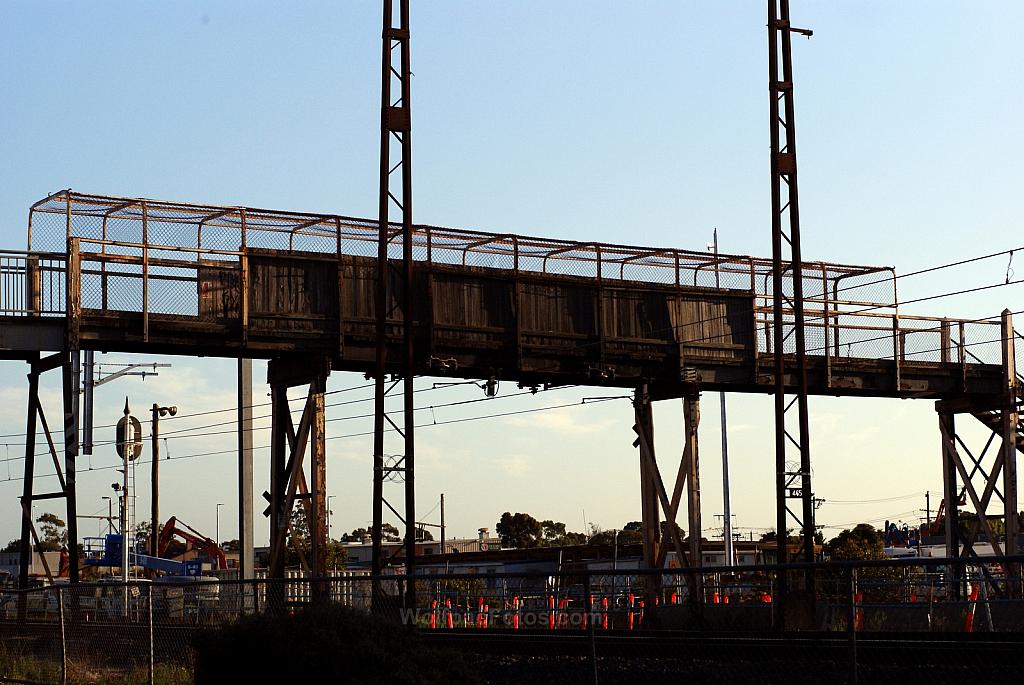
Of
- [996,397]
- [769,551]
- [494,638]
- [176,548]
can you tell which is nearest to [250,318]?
[494,638]

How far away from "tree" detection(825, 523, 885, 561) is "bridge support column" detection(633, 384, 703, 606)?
4731 centimetres

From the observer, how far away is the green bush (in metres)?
13.1

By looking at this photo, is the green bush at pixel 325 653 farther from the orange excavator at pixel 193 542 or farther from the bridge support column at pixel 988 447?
the orange excavator at pixel 193 542

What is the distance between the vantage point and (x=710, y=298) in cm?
3391

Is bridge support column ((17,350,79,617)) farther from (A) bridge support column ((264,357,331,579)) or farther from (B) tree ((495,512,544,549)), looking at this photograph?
(B) tree ((495,512,544,549))

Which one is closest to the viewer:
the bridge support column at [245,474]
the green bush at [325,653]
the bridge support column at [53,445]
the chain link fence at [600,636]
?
the green bush at [325,653]

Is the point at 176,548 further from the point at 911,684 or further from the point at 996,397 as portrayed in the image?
the point at 911,684

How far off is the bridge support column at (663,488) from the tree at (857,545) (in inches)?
1862

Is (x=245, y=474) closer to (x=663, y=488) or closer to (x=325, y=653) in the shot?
(x=663, y=488)

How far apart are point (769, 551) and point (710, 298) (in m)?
43.7

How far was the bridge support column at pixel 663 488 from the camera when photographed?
3209cm

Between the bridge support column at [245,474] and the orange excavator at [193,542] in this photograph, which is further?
the orange excavator at [193,542]

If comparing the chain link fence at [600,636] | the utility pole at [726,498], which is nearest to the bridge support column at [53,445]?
the chain link fence at [600,636]

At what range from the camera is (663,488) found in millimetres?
32188
